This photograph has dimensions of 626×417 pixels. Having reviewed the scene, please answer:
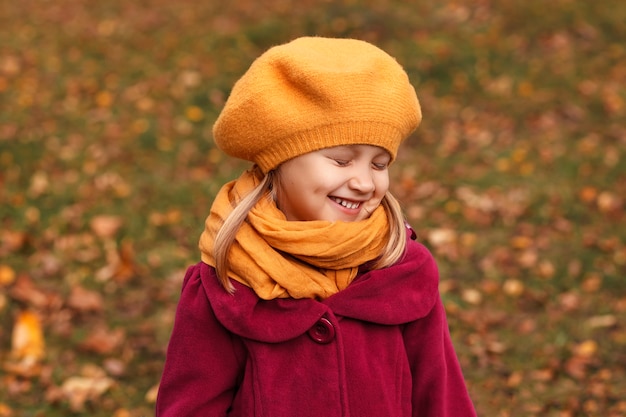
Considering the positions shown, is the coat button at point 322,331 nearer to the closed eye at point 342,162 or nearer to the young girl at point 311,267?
the young girl at point 311,267

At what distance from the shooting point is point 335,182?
202cm

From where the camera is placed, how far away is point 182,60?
8062mm

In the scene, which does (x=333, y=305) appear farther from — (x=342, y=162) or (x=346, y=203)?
(x=342, y=162)

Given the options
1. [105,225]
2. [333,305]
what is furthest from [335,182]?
[105,225]

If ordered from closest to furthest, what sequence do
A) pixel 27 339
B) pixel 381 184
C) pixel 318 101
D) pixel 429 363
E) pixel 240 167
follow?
pixel 318 101 < pixel 381 184 < pixel 429 363 < pixel 27 339 < pixel 240 167

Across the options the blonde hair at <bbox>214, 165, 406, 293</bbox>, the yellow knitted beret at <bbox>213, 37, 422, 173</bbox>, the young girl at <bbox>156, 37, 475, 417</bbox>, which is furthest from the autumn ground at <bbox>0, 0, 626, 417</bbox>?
the yellow knitted beret at <bbox>213, 37, 422, 173</bbox>

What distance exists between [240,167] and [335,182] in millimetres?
4248

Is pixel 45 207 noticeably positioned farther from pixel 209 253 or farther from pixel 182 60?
pixel 209 253

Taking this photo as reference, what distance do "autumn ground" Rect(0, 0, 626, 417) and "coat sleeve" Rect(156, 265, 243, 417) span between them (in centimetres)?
161

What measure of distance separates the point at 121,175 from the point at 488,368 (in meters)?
3.19

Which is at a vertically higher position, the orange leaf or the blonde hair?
the blonde hair

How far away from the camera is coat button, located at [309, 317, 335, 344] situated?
2.07 m

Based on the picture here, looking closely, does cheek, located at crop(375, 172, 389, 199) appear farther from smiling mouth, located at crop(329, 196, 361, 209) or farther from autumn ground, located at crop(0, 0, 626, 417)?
autumn ground, located at crop(0, 0, 626, 417)

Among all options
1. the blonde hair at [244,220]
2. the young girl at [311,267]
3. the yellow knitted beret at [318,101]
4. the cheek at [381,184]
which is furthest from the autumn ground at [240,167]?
the yellow knitted beret at [318,101]
